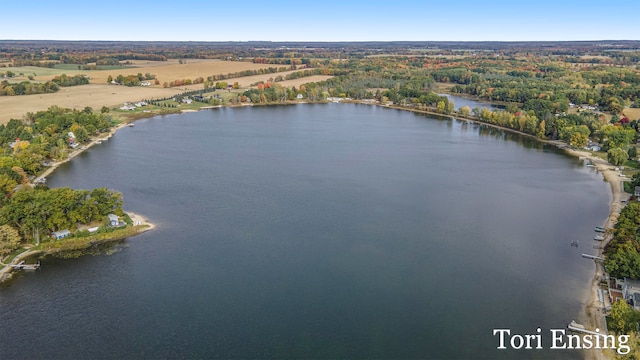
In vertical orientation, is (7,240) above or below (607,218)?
above

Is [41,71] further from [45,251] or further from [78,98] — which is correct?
[45,251]

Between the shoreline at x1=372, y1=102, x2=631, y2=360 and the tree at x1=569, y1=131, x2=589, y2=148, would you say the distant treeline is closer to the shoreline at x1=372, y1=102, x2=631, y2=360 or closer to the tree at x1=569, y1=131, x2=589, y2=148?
the shoreline at x1=372, y1=102, x2=631, y2=360

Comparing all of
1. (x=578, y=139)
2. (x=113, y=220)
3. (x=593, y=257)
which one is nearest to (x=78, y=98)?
(x=113, y=220)

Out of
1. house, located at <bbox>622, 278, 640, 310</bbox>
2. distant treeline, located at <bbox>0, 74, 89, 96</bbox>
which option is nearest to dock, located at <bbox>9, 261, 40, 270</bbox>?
house, located at <bbox>622, 278, 640, 310</bbox>

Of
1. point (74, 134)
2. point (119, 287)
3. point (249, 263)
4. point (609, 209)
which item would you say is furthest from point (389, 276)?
point (74, 134)

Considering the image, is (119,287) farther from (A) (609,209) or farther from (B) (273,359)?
(A) (609,209)

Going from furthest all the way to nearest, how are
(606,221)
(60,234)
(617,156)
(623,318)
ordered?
(617,156), (606,221), (60,234), (623,318)
